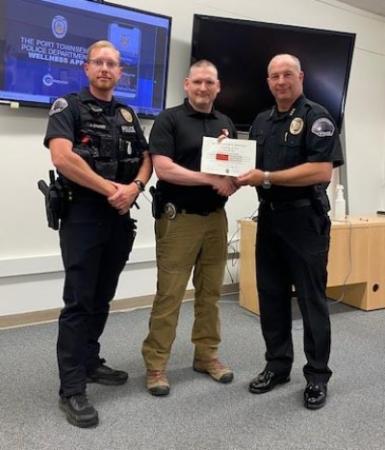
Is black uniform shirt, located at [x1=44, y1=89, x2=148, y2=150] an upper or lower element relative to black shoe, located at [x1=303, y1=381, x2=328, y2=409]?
upper

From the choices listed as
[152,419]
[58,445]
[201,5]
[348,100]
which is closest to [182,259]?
[152,419]

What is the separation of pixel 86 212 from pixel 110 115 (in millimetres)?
441

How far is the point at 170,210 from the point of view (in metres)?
2.22

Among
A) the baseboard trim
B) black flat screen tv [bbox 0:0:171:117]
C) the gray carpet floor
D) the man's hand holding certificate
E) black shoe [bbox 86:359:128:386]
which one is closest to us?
the gray carpet floor

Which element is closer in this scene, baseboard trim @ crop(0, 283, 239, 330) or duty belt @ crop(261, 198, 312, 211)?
duty belt @ crop(261, 198, 312, 211)

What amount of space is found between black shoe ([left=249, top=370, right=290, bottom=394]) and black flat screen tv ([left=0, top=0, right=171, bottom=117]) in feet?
6.48

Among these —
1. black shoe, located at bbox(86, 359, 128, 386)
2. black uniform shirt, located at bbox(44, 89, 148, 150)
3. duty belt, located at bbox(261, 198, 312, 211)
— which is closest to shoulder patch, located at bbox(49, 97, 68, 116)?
black uniform shirt, located at bbox(44, 89, 148, 150)

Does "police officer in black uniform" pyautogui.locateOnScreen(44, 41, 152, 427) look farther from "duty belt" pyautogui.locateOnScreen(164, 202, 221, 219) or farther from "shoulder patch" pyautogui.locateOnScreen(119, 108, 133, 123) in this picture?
"duty belt" pyautogui.locateOnScreen(164, 202, 221, 219)

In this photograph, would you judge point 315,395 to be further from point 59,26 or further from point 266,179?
point 59,26

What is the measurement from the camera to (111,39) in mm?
3219

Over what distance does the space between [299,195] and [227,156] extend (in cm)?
36

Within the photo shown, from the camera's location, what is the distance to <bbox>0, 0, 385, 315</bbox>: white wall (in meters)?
3.08

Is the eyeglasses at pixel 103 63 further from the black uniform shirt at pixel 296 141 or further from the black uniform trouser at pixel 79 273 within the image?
the black uniform shirt at pixel 296 141

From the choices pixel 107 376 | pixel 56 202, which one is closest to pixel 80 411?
pixel 107 376
